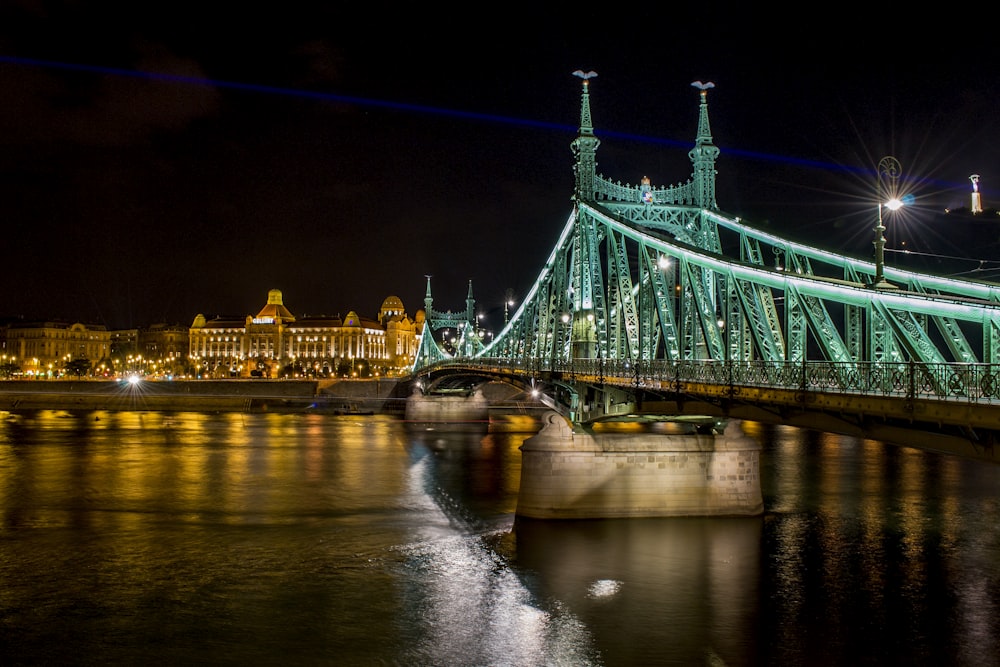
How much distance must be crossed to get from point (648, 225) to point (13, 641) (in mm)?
27570

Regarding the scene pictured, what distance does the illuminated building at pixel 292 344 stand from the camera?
558 ft

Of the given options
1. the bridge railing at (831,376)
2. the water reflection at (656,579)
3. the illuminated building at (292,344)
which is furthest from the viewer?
the illuminated building at (292,344)

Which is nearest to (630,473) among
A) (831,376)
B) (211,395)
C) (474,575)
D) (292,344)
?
(474,575)

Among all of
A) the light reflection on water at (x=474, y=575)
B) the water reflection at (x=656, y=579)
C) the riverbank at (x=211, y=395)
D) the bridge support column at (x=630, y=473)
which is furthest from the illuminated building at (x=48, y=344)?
the water reflection at (x=656, y=579)

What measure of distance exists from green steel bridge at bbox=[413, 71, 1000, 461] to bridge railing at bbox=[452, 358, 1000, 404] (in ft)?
0.12

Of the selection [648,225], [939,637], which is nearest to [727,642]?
[939,637]

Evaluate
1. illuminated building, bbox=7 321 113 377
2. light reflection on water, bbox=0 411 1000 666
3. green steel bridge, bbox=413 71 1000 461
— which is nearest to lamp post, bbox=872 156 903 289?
green steel bridge, bbox=413 71 1000 461

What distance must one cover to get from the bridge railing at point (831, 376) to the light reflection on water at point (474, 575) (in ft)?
14.8

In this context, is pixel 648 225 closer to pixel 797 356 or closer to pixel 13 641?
pixel 797 356

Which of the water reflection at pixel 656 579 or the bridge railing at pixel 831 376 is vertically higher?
the bridge railing at pixel 831 376

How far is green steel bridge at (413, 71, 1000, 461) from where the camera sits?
13.6m

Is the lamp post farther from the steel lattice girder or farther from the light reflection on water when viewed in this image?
the light reflection on water

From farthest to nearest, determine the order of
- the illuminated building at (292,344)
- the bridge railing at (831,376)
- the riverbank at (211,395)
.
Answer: the illuminated building at (292,344) < the riverbank at (211,395) < the bridge railing at (831,376)

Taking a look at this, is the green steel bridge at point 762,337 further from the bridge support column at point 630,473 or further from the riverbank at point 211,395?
the riverbank at point 211,395
